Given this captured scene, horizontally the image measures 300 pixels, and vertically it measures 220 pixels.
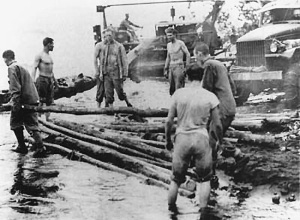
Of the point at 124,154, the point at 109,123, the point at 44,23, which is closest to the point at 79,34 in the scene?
the point at 44,23

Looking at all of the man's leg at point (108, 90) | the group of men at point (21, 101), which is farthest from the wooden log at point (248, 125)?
the man's leg at point (108, 90)

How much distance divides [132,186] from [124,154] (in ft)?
3.09

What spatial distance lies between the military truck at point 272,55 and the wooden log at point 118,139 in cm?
437

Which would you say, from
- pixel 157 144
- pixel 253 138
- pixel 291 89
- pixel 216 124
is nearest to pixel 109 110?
pixel 157 144

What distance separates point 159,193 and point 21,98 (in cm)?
289

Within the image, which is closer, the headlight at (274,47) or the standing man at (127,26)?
the headlight at (274,47)

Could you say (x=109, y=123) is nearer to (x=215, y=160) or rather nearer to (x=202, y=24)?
(x=215, y=160)

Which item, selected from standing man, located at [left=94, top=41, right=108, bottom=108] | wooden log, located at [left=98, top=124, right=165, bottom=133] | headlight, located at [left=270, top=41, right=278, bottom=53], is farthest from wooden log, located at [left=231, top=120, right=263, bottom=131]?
headlight, located at [left=270, top=41, right=278, bottom=53]

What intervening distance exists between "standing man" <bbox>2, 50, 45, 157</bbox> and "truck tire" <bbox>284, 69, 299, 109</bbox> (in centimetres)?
542

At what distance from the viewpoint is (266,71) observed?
1059 cm

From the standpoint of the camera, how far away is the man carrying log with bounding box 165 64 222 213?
461 centimetres

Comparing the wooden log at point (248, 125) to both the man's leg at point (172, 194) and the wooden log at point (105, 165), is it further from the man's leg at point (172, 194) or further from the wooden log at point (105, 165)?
the man's leg at point (172, 194)

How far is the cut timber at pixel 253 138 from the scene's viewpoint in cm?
665

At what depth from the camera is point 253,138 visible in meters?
6.76
